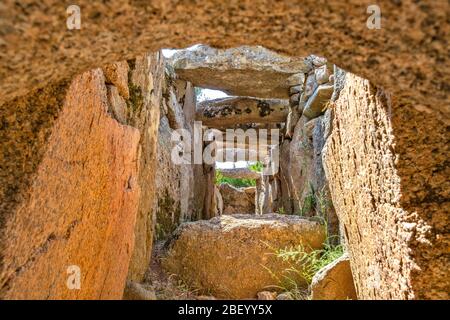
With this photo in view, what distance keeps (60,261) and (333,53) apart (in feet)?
3.07

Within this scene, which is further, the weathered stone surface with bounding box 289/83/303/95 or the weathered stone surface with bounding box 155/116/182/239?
the weathered stone surface with bounding box 289/83/303/95

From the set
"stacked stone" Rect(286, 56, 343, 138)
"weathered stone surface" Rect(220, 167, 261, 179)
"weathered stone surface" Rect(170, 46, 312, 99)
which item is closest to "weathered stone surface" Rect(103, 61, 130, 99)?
"stacked stone" Rect(286, 56, 343, 138)

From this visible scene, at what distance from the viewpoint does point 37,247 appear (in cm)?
107

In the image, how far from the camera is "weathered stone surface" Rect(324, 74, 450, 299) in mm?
1068

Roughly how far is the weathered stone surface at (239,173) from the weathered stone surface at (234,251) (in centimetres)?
590

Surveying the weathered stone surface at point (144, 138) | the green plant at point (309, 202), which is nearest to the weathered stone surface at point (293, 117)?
the green plant at point (309, 202)

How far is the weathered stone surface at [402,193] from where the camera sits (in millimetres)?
1068

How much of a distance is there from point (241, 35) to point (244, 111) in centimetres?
498

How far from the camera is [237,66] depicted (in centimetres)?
459

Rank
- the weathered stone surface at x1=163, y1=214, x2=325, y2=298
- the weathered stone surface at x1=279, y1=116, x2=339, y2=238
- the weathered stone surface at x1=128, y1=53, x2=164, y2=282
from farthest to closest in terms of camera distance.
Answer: the weathered stone surface at x1=279, y1=116, x2=339, y2=238 < the weathered stone surface at x1=163, y1=214, x2=325, y2=298 < the weathered stone surface at x1=128, y1=53, x2=164, y2=282

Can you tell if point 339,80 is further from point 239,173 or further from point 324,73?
point 239,173

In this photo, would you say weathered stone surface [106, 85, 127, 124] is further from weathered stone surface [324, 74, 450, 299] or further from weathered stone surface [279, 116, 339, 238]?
weathered stone surface [279, 116, 339, 238]

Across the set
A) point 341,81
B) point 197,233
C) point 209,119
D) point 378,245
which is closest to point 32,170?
point 378,245

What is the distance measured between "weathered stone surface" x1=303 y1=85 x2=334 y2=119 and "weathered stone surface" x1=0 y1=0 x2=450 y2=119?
302 centimetres
